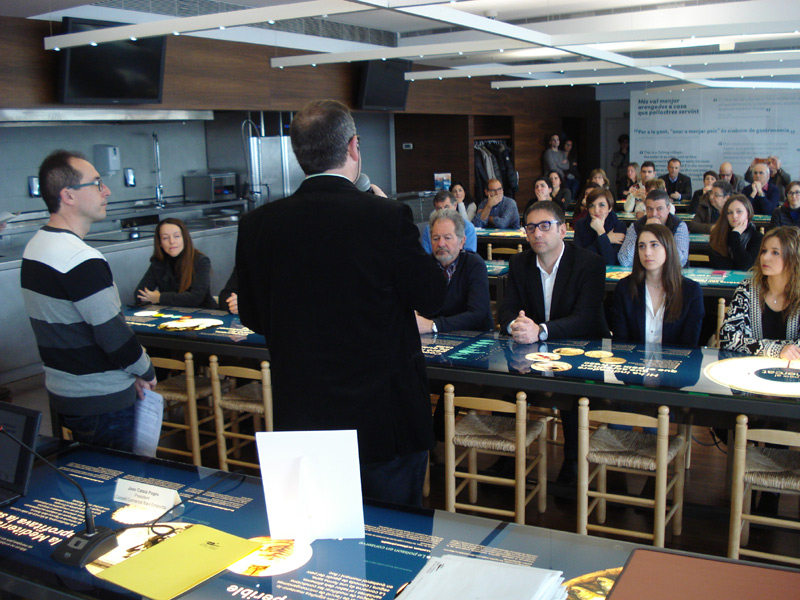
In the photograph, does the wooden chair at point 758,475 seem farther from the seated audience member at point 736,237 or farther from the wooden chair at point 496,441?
the seated audience member at point 736,237

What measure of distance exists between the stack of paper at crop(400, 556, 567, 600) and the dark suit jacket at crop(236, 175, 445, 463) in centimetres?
55

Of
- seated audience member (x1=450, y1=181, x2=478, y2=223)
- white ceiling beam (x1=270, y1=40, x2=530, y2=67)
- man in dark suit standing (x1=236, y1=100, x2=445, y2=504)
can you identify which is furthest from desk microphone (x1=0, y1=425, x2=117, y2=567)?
seated audience member (x1=450, y1=181, x2=478, y2=223)

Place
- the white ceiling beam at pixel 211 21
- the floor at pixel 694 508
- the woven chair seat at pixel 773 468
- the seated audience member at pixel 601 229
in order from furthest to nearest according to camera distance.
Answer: the seated audience member at pixel 601 229
the white ceiling beam at pixel 211 21
the floor at pixel 694 508
the woven chair seat at pixel 773 468

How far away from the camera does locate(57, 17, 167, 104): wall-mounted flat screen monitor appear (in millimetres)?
6461

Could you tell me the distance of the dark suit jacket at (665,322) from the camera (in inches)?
145

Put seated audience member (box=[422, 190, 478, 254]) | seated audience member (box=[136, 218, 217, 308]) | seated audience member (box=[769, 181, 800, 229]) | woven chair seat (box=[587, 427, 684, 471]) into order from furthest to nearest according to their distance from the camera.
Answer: seated audience member (box=[769, 181, 800, 229]) < seated audience member (box=[422, 190, 478, 254]) < seated audience member (box=[136, 218, 217, 308]) < woven chair seat (box=[587, 427, 684, 471])

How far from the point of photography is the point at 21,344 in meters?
6.09

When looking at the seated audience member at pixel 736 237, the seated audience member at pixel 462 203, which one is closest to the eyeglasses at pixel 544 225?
the seated audience member at pixel 736 237

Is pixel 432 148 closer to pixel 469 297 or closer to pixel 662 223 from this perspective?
pixel 662 223

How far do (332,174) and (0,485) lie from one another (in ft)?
4.21

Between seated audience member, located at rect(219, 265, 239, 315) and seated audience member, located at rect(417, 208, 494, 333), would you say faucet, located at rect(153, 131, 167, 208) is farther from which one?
seated audience member, located at rect(417, 208, 494, 333)

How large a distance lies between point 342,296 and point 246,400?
217 cm

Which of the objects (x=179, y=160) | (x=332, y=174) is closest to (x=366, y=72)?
(x=179, y=160)

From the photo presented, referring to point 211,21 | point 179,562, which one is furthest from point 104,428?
point 211,21
